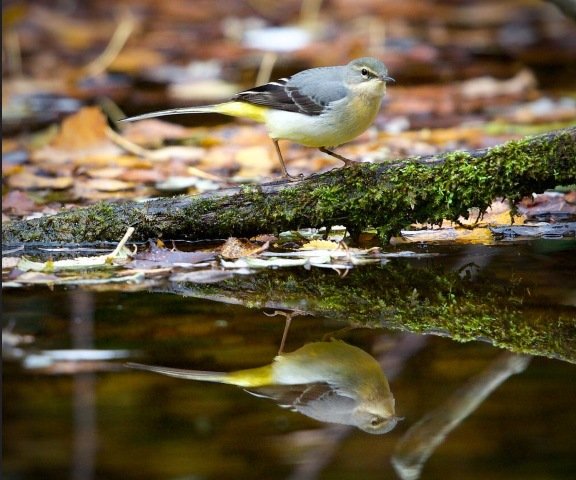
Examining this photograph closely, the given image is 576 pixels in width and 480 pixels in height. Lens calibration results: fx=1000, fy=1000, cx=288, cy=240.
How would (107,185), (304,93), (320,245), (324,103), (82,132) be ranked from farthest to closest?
1. (82,132)
2. (107,185)
3. (304,93)
4. (324,103)
5. (320,245)

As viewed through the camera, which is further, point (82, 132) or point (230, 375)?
point (82, 132)

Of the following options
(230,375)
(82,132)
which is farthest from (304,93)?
(82,132)

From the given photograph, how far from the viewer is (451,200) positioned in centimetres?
520

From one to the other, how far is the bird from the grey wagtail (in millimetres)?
1817

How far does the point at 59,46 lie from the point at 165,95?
12.0ft

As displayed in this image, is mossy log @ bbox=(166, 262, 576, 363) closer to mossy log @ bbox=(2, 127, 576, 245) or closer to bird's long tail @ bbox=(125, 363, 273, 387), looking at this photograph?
mossy log @ bbox=(2, 127, 576, 245)

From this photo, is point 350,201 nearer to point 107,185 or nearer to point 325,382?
point 325,382

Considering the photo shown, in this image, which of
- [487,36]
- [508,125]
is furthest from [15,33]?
[508,125]

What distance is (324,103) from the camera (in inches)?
220

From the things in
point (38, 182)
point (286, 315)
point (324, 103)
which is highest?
point (324, 103)

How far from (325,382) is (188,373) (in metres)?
0.51

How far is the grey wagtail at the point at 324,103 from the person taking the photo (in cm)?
557

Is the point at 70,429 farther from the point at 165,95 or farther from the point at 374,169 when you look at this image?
→ the point at 165,95

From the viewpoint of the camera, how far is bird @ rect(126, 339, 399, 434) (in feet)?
11.2
